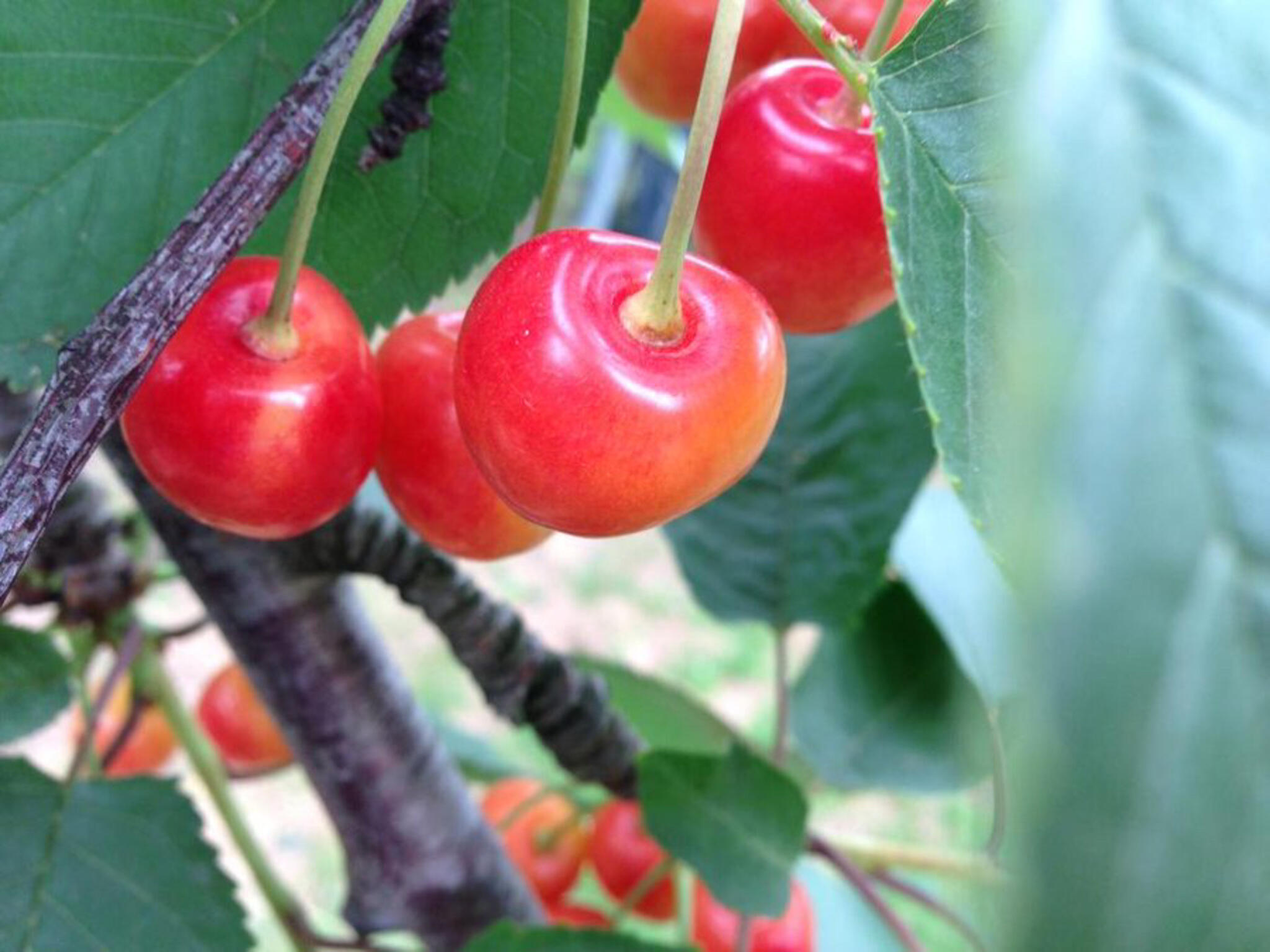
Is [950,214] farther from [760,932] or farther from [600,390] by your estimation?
[760,932]

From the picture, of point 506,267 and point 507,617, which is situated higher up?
point 506,267

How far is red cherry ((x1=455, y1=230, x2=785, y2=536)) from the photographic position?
0.35m

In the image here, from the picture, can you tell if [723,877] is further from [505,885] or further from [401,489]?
[401,489]

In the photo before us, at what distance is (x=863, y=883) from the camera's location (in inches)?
32.5

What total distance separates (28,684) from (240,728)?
309mm

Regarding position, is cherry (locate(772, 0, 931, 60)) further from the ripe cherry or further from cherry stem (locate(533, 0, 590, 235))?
the ripe cherry

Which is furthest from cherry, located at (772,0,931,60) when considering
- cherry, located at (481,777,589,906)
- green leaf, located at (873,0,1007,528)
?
cherry, located at (481,777,589,906)

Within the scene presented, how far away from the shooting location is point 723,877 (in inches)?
27.4

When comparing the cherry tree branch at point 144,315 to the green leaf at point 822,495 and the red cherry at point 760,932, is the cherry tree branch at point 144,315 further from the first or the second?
the red cherry at point 760,932

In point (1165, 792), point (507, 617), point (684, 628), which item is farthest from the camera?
point (684, 628)

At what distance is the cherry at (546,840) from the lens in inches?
37.2

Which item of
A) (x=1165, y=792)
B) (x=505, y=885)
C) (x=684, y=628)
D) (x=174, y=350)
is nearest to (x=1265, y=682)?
(x=1165, y=792)

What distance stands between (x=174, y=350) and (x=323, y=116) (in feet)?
0.30

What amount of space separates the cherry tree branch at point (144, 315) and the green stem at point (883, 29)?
0.16 metres
